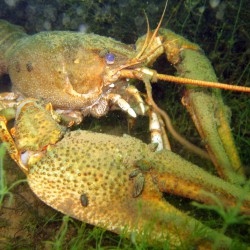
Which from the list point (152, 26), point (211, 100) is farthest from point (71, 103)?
point (152, 26)

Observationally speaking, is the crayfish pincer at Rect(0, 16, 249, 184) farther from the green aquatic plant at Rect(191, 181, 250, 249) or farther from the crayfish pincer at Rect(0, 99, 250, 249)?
the green aquatic plant at Rect(191, 181, 250, 249)

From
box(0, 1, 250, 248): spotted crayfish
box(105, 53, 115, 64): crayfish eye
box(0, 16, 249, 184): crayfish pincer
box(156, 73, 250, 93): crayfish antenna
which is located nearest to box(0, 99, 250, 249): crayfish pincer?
box(0, 1, 250, 248): spotted crayfish

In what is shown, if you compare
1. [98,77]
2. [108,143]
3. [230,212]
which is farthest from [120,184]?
[98,77]

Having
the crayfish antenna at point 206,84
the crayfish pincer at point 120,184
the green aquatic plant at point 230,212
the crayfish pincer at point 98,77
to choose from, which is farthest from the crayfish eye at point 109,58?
the green aquatic plant at point 230,212

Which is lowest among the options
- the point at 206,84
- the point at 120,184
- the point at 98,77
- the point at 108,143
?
the point at 120,184

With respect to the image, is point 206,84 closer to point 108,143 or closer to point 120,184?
point 108,143

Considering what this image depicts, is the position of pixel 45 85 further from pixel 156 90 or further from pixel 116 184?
pixel 156 90

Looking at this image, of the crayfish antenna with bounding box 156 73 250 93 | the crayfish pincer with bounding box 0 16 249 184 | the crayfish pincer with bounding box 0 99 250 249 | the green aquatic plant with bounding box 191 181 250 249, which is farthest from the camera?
the crayfish pincer with bounding box 0 16 249 184
